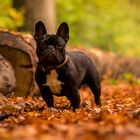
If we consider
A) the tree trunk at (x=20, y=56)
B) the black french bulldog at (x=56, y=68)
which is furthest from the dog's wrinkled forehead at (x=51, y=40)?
the tree trunk at (x=20, y=56)

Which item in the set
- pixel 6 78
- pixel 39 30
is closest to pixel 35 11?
pixel 6 78

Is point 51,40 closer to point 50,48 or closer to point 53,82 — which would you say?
point 50,48

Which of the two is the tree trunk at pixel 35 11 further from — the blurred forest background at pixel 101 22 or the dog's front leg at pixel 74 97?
the dog's front leg at pixel 74 97

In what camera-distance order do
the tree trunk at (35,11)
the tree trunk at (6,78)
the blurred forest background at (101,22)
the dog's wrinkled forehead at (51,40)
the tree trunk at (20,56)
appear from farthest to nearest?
the blurred forest background at (101,22)
the tree trunk at (35,11)
the tree trunk at (20,56)
the tree trunk at (6,78)
the dog's wrinkled forehead at (51,40)

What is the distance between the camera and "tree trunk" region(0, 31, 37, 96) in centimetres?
1026

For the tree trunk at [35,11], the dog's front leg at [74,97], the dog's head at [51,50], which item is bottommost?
the dog's front leg at [74,97]

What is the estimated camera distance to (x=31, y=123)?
5.16m

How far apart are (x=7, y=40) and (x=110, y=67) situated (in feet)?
22.6

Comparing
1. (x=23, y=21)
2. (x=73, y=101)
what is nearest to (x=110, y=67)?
(x=23, y=21)

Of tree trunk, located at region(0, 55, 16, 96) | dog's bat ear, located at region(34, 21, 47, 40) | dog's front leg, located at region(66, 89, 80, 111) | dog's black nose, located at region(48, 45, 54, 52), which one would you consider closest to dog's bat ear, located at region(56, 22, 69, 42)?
dog's bat ear, located at region(34, 21, 47, 40)

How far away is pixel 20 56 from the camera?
34.2 ft

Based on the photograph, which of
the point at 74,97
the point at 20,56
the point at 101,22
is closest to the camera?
the point at 74,97

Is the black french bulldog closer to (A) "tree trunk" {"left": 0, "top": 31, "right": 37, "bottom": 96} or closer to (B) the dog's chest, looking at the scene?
(B) the dog's chest

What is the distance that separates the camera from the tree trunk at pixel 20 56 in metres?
10.3
